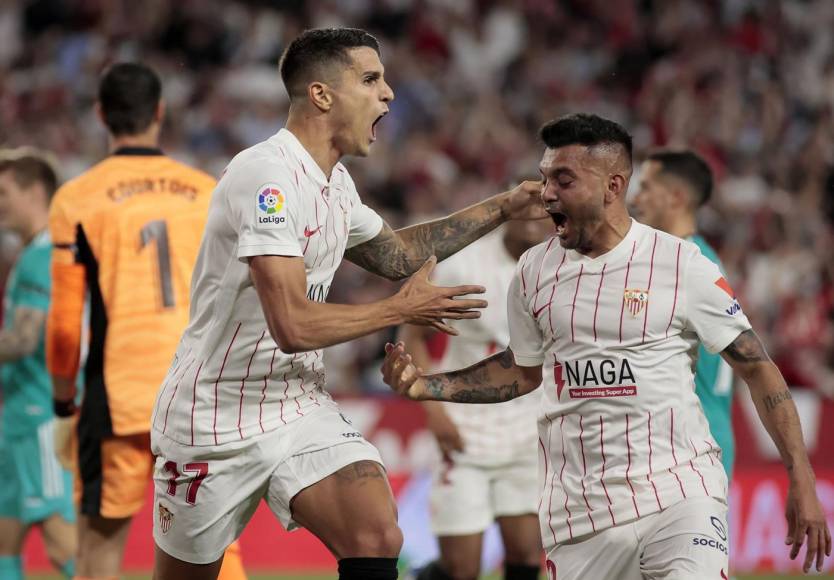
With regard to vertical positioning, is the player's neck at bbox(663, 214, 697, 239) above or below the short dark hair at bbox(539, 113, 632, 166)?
Answer: below

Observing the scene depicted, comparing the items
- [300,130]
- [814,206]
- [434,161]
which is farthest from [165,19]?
[300,130]

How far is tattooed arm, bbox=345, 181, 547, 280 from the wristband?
1.74 meters

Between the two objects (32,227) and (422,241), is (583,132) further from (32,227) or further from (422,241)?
(32,227)

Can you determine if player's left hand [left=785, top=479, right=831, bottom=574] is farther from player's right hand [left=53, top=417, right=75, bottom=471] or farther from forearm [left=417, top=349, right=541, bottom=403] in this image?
player's right hand [left=53, top=417, right=75, bottom=471]

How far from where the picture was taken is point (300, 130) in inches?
187

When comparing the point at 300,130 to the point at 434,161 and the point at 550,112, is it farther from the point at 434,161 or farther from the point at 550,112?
the point at 550,112

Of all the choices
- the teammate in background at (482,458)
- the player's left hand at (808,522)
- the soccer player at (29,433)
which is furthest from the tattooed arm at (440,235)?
the soccer player at (29,433)

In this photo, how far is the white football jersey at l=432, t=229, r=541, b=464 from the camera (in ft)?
23.5

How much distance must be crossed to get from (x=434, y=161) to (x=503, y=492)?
24.1 feet

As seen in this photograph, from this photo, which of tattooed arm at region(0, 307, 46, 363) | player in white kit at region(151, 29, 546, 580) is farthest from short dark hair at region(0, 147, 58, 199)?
player in white kit at region(151, 29, 546, 580)

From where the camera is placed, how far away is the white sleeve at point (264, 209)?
4.29 metres

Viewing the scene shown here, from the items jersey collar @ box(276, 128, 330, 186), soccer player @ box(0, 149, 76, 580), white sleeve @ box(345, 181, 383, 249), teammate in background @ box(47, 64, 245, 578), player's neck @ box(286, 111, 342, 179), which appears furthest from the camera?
soccer player @ box(0, 149, 76, 580)

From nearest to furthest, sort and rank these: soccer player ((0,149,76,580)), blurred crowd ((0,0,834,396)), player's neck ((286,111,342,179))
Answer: player's neck ((286,111,342,179))
soccer player ((0,149,76,580))
blurred crowd ((0,0,834,396))

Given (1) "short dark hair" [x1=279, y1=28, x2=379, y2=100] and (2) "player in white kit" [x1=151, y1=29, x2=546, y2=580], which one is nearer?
(2) "player in white kit" [x1=151, y1=29, x2=546, y2=580]
